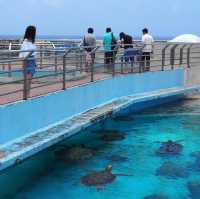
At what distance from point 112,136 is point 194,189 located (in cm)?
368

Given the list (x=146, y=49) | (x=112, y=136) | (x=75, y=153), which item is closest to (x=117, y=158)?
(x=75, y=153)

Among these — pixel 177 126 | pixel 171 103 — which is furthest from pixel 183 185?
pixel 171 103

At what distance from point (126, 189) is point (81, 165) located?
1390 mm

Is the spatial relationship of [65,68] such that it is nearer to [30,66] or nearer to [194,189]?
[30,66]

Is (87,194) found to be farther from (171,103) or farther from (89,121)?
(171,103)

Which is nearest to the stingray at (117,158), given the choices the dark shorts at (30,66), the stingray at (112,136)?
the stingray at (112,136)

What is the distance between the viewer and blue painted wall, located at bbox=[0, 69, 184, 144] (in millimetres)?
7988

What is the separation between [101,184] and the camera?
7758 millimetres

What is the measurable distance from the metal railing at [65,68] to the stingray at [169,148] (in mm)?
2276

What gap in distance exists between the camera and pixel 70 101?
32.9 feet

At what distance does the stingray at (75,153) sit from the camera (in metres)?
9.19

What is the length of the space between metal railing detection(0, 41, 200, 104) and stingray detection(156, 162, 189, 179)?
259cm

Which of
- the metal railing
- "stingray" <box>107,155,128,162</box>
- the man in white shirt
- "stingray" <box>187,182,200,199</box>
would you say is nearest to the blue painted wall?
the metal railing

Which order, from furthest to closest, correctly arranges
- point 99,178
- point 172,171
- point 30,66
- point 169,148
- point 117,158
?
point 169,148 < point 117,158 < point 30,66 < point 172,171 < point 99,178
